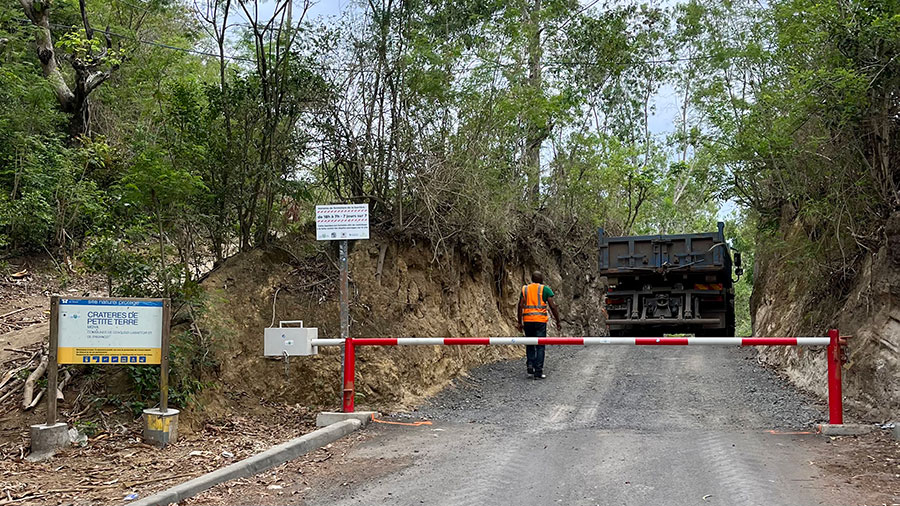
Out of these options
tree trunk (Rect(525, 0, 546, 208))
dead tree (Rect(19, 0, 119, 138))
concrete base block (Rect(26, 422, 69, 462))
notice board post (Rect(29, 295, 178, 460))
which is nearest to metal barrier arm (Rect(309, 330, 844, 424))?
notice board post (Rect(29, 295, 178, 460))

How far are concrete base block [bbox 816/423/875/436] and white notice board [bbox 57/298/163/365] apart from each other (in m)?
6.75

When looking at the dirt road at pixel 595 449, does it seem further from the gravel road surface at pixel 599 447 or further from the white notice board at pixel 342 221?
the white notice board at pixel 342 221

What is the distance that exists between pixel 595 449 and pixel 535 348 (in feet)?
15.0

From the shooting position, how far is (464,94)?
11805 millimetres

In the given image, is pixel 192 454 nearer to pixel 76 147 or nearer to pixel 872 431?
pixel 872 431

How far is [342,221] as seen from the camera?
8.28m

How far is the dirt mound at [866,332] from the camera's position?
7.66 metres

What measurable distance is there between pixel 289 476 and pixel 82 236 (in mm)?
10125

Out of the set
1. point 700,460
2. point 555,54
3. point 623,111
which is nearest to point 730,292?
point 555,54

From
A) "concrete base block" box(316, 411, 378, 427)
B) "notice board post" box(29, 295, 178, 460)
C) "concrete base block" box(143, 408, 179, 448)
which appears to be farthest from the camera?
"concrete base block" box(316, 411, 378, 427)

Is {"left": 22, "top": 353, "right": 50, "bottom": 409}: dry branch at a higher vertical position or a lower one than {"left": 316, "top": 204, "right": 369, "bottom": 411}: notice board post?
lower

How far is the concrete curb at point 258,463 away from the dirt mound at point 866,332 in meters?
5.63

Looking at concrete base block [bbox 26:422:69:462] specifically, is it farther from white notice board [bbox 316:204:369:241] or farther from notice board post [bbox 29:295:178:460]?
white notice board [bbox 316:204:369:241]

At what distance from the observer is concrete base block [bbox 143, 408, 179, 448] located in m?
6.75
